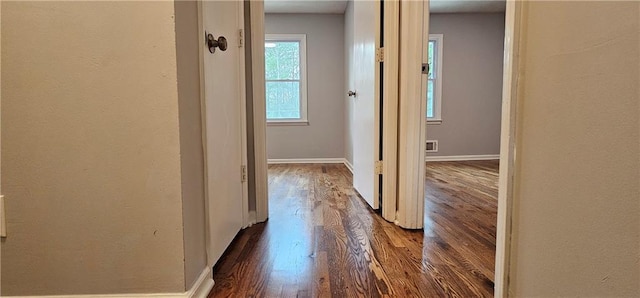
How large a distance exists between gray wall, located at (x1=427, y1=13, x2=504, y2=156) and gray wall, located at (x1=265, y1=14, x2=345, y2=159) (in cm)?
130

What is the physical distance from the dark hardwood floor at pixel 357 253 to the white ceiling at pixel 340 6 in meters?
2.77

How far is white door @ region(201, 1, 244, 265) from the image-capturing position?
1166 mm

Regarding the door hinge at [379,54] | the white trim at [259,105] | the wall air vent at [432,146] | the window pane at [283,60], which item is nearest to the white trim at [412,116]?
the door hinge at [379,54]

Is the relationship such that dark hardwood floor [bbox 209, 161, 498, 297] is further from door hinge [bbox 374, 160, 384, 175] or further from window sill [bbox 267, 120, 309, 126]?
window sill [bbox 267, 120, 309, 126]

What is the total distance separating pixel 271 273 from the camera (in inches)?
48.1

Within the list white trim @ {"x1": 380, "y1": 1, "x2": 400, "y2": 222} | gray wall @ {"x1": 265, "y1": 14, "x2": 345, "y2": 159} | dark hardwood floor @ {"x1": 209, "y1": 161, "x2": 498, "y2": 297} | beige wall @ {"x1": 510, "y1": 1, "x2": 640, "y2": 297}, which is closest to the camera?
beige wall @ {"x1": 510, "y1": 1, "x2": 640, "y2": 297}

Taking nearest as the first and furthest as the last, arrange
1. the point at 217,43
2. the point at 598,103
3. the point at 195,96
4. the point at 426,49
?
the point at 598,103
the point at 195,96
the point at 217,43
the point at 426,49

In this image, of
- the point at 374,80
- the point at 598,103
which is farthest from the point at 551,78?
the point at 374,80

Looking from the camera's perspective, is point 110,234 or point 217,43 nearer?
point 110,234

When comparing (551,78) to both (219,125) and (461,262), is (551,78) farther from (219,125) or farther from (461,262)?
(219,125)

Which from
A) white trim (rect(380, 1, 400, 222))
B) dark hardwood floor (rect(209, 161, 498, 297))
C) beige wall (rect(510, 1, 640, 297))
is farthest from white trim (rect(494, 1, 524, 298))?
white trim (rect(380, 1, 400, 222))

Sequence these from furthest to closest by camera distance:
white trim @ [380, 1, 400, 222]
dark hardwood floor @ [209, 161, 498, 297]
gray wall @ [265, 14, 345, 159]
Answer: gray wall @ [265, 14, 345, 159], white trim @ [380, 1, 400, 222], dark hardwood floor @ [209, 161, 498, 297]

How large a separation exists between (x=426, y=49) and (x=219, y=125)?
3.39 feet

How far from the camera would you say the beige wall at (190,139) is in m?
0.92
